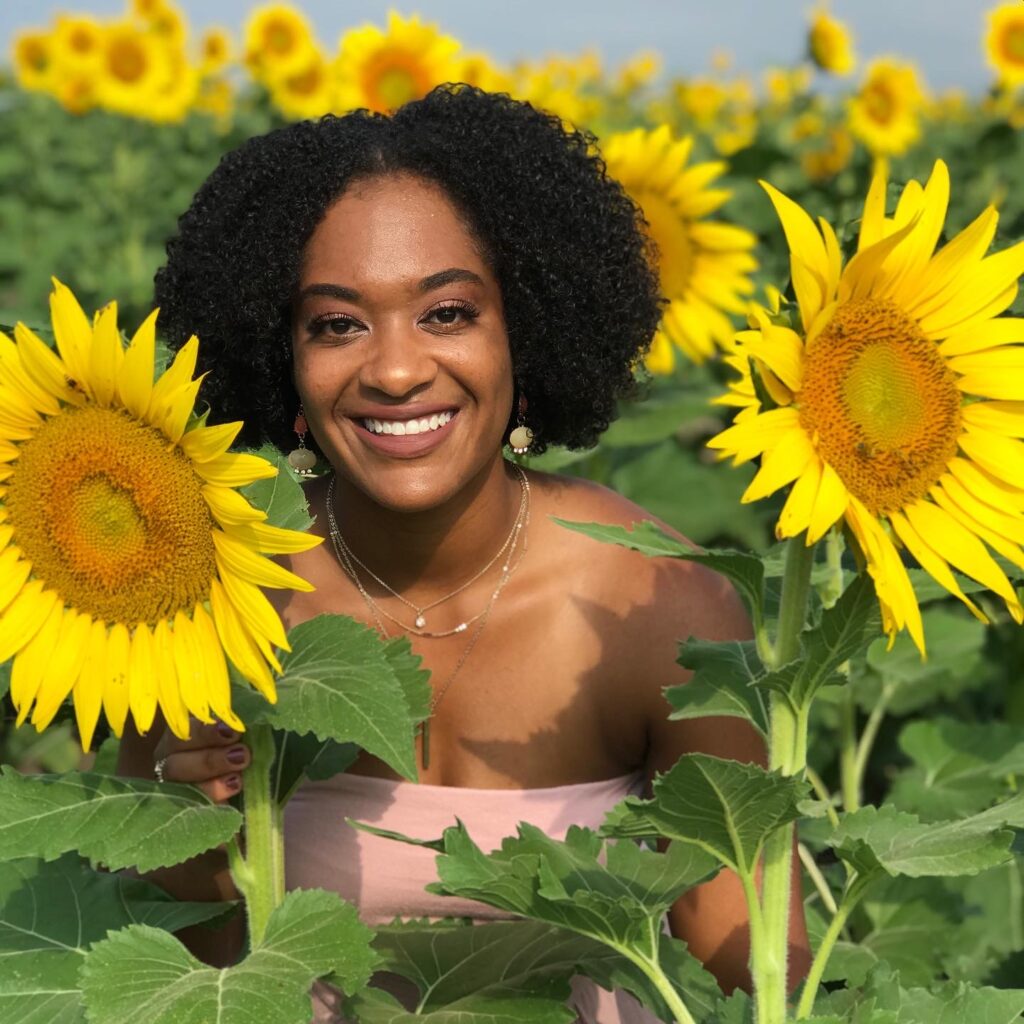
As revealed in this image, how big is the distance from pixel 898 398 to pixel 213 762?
0.69m

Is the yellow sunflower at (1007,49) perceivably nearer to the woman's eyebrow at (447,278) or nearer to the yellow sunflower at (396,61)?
the yellow sunflower at (396,61)

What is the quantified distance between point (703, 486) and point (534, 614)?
165 centimetres

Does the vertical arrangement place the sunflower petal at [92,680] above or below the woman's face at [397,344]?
below

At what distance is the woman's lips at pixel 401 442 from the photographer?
1.88 metres

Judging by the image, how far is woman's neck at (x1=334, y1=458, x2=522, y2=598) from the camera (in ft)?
6.73

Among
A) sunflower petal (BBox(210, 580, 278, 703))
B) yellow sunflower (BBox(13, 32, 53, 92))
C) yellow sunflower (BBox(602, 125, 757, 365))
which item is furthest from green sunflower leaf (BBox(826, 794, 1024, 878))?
yellow sunflower (BBox(13, 32, 53, 92))

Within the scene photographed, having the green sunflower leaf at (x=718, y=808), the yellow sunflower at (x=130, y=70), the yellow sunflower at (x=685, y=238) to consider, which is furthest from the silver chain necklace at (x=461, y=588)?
the yellow sunflower at (x=130, y=70)

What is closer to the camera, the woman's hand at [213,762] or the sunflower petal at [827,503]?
the sunflower petal at [827,503]

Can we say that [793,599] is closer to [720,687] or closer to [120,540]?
[720,687]

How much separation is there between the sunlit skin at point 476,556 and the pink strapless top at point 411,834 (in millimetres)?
29

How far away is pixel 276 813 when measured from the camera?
166 cm

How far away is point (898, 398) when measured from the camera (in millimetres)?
1404

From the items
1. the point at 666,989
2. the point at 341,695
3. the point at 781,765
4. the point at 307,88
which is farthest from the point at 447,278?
the point at 307,88

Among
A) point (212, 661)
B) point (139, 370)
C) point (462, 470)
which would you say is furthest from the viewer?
point (462, 470)
